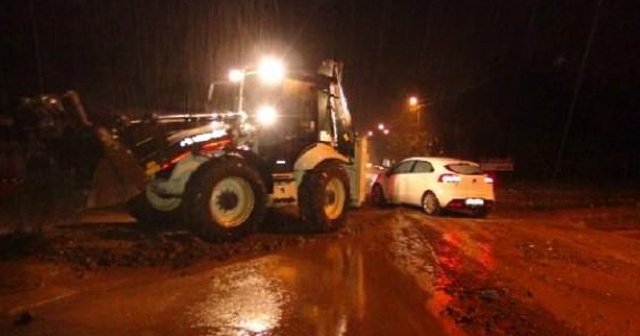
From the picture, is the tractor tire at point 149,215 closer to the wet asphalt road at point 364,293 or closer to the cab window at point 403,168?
the wet asphalt road at point 364,293

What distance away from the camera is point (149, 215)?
44.8ft

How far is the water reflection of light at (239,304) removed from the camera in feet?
22.9

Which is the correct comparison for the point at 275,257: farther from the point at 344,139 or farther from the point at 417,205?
the point at 417,205

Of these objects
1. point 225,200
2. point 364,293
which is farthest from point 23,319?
point 225,200

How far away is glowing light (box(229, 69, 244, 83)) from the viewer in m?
13.1

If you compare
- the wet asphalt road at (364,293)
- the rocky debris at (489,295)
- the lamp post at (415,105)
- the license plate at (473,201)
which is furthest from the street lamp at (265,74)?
the lamp post at (415,105)

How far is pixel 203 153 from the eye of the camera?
1154 centimetres

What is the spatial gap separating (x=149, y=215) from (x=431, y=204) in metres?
7.28

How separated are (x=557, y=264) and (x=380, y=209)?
8.53 m

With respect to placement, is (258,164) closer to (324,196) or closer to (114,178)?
(324,196)

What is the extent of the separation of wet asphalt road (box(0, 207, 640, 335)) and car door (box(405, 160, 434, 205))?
5.07 m

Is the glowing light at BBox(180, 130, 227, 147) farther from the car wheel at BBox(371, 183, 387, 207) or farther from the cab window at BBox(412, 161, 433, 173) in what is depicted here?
the car wheel at BBox(371, 183, 387, 207)

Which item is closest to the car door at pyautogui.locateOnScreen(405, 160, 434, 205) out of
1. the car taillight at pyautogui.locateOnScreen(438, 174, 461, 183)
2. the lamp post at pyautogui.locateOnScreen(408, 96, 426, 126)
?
the car taillight at pyautogui.locateOnScreen(438, 174, 461, 183)

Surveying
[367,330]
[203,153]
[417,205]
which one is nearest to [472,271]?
→ [367,330]
